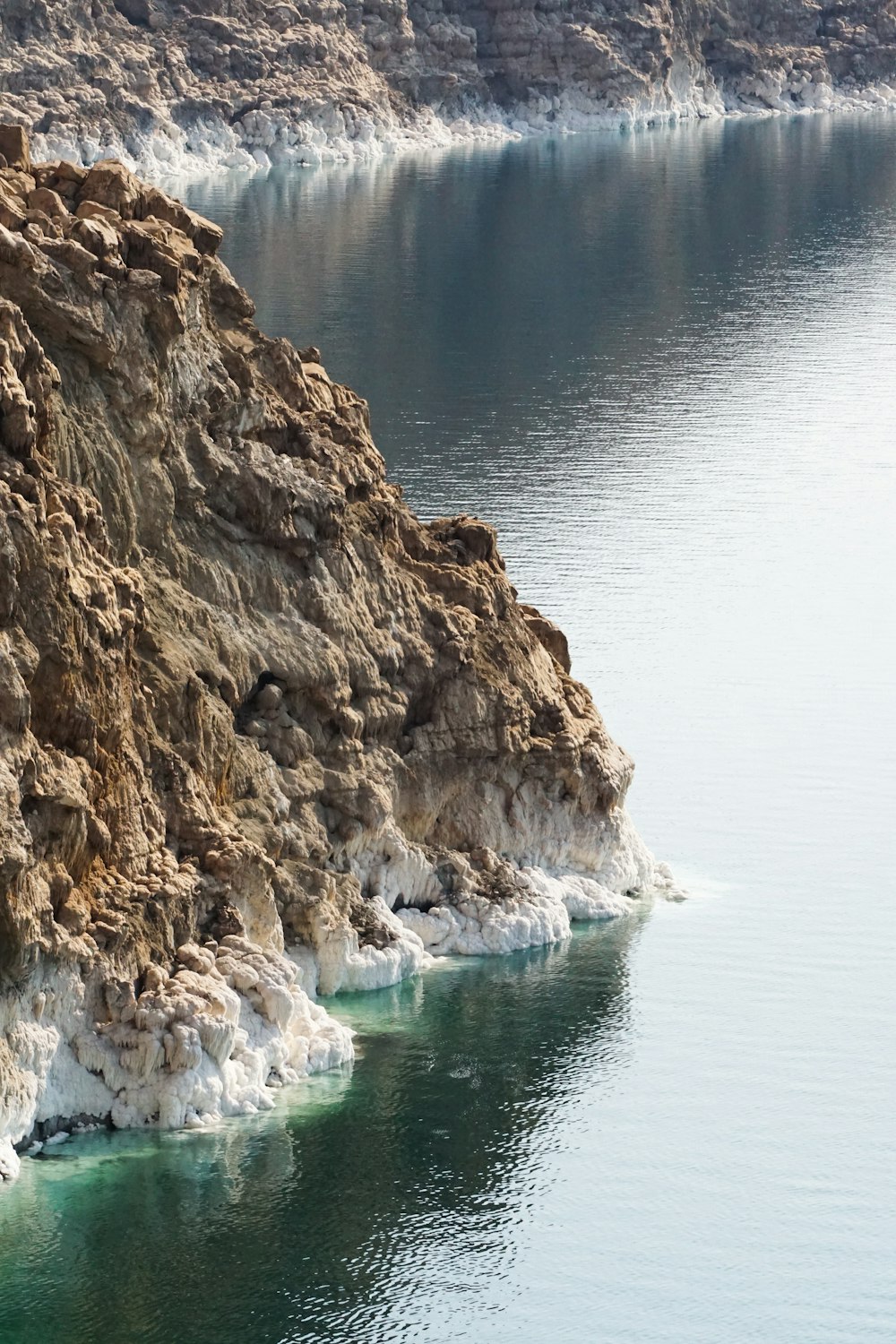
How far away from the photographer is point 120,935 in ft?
107

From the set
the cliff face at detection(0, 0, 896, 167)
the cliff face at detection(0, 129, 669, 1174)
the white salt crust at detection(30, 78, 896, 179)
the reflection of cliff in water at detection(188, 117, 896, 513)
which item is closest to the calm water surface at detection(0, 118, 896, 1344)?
the reflection of cliff in water at detection(188, 117, 896, 513)

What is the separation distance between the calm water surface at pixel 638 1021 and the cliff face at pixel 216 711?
128 centimetres

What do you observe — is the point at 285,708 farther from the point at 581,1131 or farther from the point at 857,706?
the point at 857,706

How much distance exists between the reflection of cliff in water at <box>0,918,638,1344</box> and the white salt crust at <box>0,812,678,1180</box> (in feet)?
1.42

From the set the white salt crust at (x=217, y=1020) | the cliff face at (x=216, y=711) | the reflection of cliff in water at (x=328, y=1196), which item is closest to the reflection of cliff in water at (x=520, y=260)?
the cliff face at (x=216, y=711)

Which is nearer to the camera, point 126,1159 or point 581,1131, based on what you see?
point 126,1159

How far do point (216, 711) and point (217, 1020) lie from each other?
5.84 metres

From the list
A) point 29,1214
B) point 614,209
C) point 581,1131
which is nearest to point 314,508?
point 581,1131

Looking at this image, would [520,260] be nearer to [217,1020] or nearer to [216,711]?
[216,711]

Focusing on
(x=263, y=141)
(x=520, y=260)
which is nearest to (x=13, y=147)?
(x=520, y=260)

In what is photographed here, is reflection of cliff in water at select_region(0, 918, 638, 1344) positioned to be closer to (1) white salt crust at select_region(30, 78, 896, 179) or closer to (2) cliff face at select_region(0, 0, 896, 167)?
(1) white salt crust at select_region(30, 78, 896, 179)

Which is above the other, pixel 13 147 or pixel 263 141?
pixel 13 147

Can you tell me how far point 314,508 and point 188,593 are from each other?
289 centimetres

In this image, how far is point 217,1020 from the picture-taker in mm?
32531
